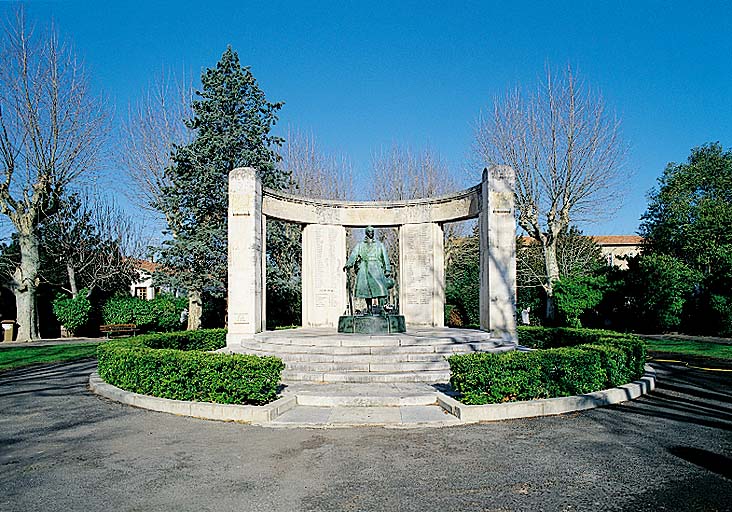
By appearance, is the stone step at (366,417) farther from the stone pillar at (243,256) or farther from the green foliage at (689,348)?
the green foliage at (689,348)

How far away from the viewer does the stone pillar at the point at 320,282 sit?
17922mm

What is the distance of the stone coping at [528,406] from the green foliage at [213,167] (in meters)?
16.2

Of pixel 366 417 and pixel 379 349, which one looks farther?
pixel 379 349

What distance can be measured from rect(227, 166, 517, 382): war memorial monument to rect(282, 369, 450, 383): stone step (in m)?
0.02

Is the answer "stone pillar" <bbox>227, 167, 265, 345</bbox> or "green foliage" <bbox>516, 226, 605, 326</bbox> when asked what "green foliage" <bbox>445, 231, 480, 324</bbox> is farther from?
"stone pillar" <bbox>227, 167, 265, 345</bbox>

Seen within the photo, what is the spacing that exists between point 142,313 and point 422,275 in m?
18.2

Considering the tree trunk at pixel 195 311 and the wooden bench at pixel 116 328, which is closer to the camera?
the tree trunk at pixel 195 311

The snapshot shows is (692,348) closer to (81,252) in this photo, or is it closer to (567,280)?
(567,280)

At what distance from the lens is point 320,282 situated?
18.0m

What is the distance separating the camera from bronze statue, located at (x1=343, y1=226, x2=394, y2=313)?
14.8 m

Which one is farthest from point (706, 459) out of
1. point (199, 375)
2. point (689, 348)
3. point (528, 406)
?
point (689, 348)

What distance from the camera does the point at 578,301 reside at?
25641 mm

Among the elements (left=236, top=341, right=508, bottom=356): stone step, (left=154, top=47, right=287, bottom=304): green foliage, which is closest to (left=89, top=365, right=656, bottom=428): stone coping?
(left=236, top=341, right=508, bottom=356): stone step

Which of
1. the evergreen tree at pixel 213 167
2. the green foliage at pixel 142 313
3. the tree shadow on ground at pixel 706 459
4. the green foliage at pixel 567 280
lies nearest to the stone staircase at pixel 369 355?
the tree shadow on ground at pixel 706 459
